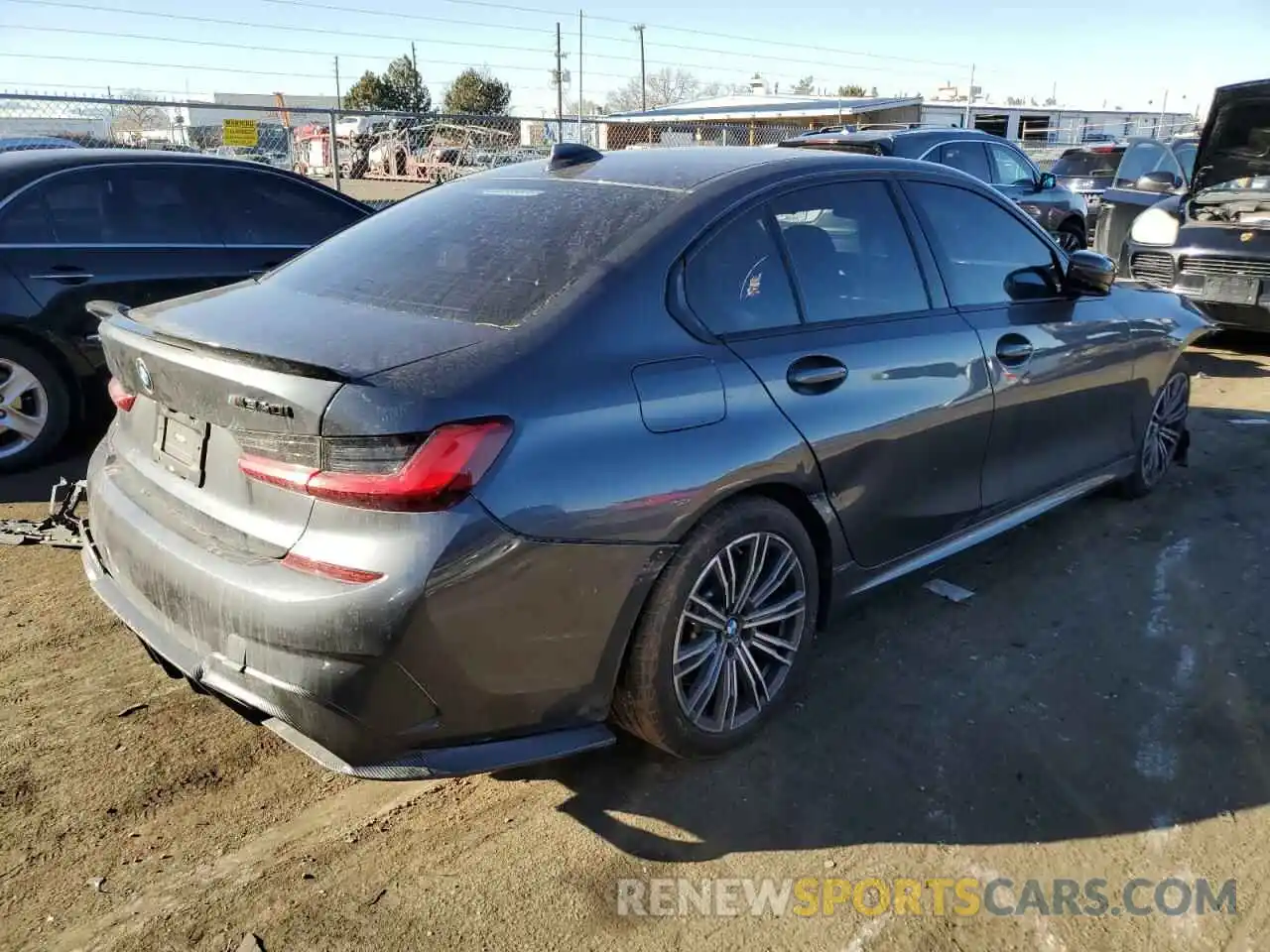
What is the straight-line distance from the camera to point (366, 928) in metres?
2.29

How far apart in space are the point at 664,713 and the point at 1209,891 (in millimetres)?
1422

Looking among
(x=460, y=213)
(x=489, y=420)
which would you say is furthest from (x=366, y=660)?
(x=460, y=213)

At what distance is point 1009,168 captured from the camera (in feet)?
37.4

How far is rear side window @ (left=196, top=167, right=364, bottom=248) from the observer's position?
5.78m

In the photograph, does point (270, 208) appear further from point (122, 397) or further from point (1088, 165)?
point (1088, 165)

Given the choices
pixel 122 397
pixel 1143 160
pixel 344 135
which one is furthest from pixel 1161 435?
pixel 344 135

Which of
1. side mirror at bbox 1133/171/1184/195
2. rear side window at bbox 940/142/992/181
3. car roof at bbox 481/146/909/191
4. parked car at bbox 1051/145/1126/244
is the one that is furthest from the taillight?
parked car at bbox 1051/145/1126/244

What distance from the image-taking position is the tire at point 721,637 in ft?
8.55

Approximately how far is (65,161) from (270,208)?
1.07 m

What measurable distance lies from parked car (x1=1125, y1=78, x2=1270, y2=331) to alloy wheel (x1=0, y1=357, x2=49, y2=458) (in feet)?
25.9

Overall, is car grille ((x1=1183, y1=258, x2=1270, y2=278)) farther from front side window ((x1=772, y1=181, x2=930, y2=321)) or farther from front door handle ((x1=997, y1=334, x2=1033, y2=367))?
front side window ((x1=772, y1=181, x2=930, y2=321))

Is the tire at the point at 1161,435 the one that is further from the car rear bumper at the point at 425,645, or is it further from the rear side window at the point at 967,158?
the rear side window at the point at 967,158

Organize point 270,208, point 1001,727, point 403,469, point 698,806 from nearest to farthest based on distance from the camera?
1. point 403,469
2. point 698,806
3. point 1001,727
4. point 270,208

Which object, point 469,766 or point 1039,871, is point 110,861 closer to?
point 469,766
